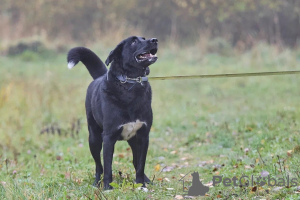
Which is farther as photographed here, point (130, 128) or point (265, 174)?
point (265, 174)

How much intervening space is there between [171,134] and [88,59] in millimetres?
3752

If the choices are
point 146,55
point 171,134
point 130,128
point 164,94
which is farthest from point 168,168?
point 164,94

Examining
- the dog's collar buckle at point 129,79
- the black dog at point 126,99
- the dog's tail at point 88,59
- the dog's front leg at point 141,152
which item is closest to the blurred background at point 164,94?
the dog's front leg at point 141,152

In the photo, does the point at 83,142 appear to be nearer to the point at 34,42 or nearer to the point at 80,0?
the point at 34,42

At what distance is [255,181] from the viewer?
4.78 metres

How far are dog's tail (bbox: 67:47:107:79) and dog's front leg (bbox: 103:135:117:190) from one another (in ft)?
3.22

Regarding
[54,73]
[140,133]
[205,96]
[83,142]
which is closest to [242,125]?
[83,142]

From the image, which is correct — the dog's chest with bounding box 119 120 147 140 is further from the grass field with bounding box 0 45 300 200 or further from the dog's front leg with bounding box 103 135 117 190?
the grass field with bounding box 0 45 300 200

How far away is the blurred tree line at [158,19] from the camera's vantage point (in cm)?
2173

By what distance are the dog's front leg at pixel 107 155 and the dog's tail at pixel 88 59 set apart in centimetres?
98

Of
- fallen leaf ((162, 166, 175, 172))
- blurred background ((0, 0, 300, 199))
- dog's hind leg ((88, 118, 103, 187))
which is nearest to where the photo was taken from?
dog's hind leg ((88, 118, 103, 187))

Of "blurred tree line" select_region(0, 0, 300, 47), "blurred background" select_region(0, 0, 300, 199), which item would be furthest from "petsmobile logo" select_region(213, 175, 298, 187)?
"blurred tree line" select_region(0, 0, 300, 47)

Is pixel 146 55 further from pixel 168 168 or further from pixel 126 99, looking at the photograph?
pixel 168 168

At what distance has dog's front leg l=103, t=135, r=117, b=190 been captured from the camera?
469 cm
